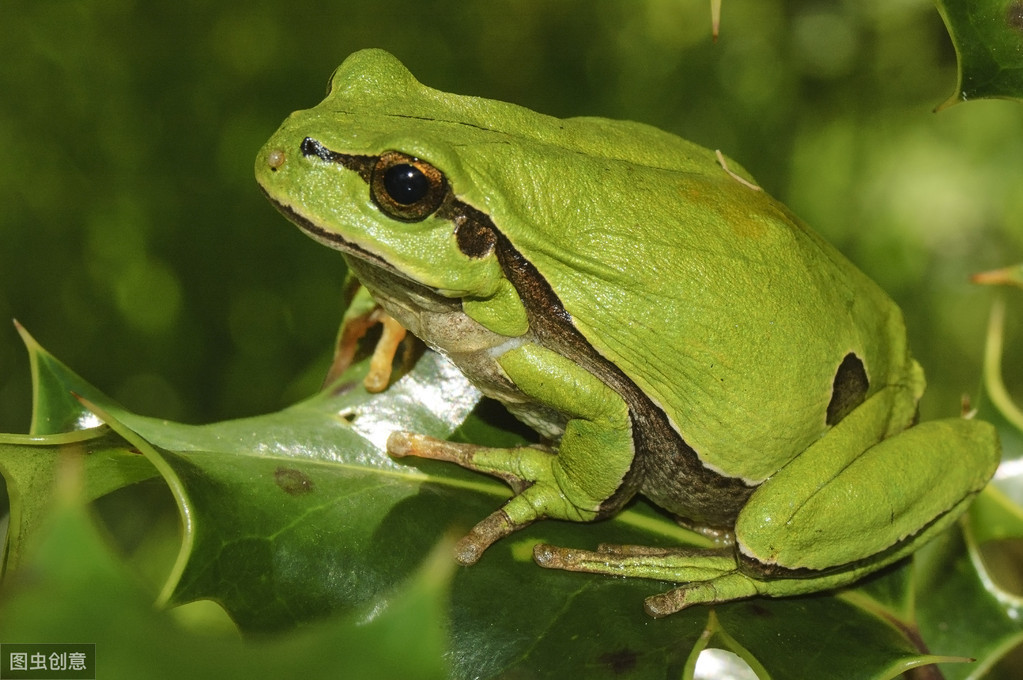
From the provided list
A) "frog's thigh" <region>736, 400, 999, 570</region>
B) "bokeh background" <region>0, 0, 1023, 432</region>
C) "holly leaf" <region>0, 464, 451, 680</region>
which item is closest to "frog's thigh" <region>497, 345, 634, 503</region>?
"frog's thigh" <region>736, 400, 999, 570</region>

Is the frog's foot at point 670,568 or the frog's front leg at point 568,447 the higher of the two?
the frog's front leg at point 568,447

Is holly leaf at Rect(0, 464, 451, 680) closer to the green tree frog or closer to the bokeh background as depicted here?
the green tree frog

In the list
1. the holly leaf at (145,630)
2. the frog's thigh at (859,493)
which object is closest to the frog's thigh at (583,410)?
the frog's thigh at (859,493)

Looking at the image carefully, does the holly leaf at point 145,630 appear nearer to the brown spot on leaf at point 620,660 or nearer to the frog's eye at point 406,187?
the brown spot on leaf at point 620,660

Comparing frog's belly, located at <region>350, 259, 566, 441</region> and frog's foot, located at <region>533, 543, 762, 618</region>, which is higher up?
frog's belly, located at <region>350, 259, 566, 441</region>

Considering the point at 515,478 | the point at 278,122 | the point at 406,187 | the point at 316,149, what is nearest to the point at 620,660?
the point at 515,478

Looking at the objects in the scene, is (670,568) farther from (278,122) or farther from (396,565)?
(278,122)

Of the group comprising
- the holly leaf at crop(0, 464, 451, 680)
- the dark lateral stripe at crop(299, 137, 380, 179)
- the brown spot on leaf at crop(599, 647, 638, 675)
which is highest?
the dark lateral stripe at crop(299, 137, 380, 179)
